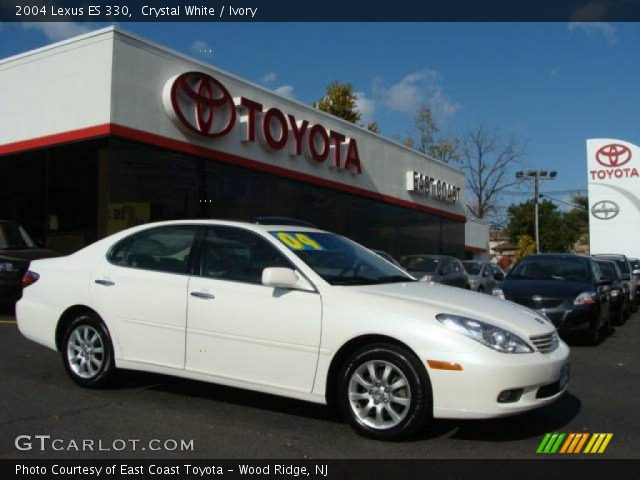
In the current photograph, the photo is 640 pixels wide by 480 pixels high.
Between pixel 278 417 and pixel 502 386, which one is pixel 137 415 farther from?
pixel 502 386

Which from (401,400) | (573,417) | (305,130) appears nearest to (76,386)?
(401,400)

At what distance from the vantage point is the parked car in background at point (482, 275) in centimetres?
2019

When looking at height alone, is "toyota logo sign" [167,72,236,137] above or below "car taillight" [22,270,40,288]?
above

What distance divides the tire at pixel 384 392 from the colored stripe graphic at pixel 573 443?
2.86 feet

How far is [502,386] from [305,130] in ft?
52.8

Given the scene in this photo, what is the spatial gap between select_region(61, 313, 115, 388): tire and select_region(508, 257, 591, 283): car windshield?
7241 mm

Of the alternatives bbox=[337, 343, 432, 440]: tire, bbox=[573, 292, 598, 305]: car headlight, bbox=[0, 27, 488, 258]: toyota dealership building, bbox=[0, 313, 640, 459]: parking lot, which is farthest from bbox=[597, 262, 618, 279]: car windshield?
bbox=[337, 343, 432, 440]: tire

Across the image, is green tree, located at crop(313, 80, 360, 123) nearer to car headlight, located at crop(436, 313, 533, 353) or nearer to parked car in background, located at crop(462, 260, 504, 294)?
parked car in background, located at crop(462, 260, 504, 294)

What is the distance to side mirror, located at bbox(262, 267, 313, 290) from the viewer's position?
468cm

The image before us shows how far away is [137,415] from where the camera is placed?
16.4 feet

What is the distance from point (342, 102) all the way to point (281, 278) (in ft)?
106

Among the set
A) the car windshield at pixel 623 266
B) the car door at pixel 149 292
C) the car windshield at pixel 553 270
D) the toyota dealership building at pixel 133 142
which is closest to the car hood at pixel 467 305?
the car door at pixel 149 292

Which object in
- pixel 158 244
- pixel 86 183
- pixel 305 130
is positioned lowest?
pixel 158 244
